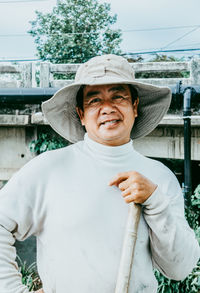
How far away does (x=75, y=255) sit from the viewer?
1.32 meters

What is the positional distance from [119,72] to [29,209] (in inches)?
30.4

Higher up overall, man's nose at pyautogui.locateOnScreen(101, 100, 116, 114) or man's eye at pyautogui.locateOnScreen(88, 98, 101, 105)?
man's eye at pyautogui.locateOnScreen(88, 98, 101, 105)

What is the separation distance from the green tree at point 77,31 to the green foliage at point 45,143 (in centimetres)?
1492

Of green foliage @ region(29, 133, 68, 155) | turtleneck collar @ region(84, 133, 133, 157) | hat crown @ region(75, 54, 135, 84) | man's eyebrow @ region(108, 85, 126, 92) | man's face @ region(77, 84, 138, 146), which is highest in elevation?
hat crown @ region(75, 54, 135, 84)

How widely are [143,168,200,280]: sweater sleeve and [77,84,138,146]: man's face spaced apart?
0.33 meters

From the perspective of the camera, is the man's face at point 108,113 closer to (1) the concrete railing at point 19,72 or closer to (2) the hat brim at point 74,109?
(2) the hat brim at point 74,109

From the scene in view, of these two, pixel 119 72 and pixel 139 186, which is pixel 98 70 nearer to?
pixel 119 72

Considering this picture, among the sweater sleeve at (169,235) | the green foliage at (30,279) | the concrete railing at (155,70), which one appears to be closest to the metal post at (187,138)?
the concrete railing at (155,70)

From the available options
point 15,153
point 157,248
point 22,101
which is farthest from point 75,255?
point 15,153

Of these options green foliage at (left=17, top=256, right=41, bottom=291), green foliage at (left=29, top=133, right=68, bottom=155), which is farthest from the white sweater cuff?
green foliage at (left=29, top=133, right=68, bottom=155)

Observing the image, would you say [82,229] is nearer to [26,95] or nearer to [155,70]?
[26,95]

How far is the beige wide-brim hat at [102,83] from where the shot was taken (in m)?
1.52

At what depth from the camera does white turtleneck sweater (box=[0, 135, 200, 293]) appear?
4.35 feet

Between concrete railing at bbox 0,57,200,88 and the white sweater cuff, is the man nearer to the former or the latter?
the white sweater cuff
